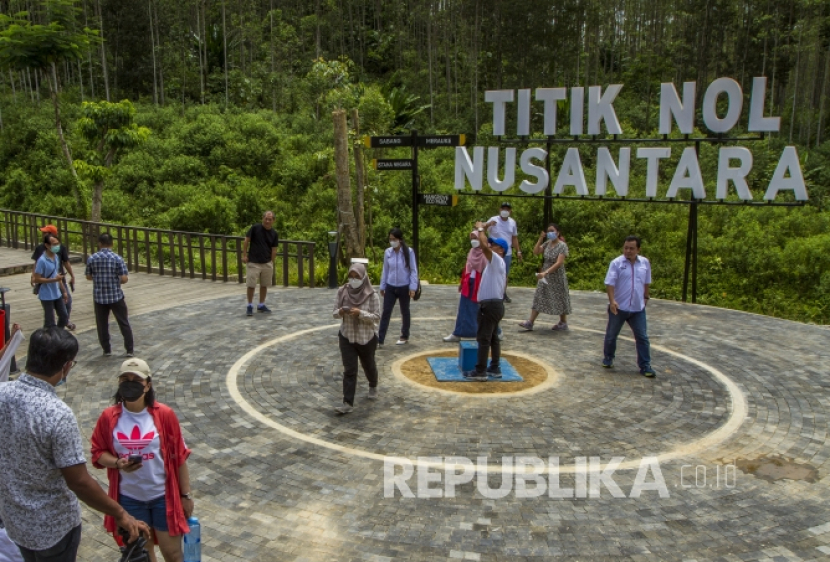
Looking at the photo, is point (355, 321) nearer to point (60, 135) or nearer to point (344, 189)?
point (344, 189)

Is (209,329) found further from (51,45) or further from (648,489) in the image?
(51,45)

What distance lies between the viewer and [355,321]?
766 centimetres

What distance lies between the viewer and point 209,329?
11469 mm

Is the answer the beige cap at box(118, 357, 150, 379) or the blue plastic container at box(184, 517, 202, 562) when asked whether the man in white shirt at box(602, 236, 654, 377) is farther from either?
the beige cap at box(118, 357, 150, 379)

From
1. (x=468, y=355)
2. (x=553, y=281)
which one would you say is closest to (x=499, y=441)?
(x=468, y=355)

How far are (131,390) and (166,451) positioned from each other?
43cm

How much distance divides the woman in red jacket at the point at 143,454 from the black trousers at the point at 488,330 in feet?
16.2

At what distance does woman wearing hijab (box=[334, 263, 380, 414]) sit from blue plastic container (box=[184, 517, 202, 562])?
134 inches

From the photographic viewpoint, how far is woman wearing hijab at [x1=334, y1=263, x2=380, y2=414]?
761cm

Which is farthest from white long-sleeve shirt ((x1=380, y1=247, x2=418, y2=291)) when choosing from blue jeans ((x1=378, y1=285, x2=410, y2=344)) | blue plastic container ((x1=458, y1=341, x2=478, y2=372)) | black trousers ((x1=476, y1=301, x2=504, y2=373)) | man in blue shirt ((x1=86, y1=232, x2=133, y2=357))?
man in blue shirt ((x1=86, y1=232, x2=133, y2=357))

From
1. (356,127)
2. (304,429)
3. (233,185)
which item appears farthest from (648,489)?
(233,185)

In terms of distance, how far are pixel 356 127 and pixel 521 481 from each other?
1329cm

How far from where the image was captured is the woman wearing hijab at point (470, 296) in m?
9.77

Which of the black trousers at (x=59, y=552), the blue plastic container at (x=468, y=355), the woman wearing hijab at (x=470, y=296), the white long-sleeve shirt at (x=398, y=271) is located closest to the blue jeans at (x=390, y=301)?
the white long-sleeve shirt at (x=398, y=271)
